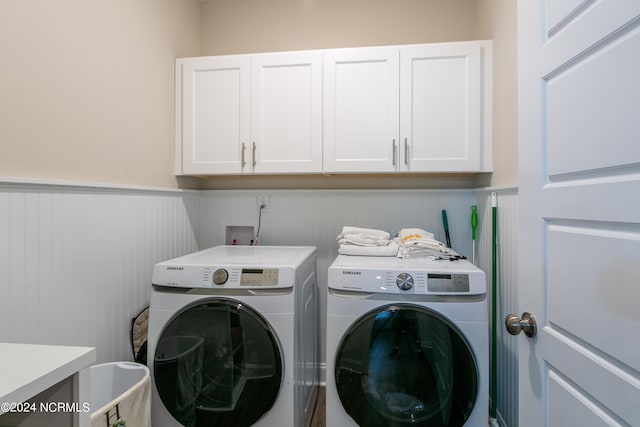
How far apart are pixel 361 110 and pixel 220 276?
4.05ft

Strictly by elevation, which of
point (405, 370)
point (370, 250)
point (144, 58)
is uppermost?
point (144, 58)

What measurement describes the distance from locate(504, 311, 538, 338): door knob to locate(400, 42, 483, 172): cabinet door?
1.13m

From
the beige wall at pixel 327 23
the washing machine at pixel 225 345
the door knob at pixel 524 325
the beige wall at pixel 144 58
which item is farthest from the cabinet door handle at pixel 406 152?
the door knob at pixel 524 325

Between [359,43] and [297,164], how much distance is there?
3.26 ft

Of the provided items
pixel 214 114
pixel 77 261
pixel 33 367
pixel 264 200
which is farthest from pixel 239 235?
pixel 33 367

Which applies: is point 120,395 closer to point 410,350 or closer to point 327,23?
point 410,350

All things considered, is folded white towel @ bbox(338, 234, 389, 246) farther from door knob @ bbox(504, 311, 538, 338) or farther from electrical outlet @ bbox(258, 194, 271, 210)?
door knob @ bbox(504, 311, 538, 338)

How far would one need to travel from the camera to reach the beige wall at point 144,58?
46.6 inches

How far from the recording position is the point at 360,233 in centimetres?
192

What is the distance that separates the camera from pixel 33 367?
612 mm

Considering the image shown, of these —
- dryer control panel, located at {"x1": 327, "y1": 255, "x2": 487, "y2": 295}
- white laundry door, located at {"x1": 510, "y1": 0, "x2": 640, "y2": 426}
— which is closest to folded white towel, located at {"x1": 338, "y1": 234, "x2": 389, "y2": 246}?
dryer control panel, located at {"x1": 327, "y1": 255, "x2": 487, "y2": 295}

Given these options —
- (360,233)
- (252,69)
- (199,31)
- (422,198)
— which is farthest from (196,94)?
(422,198)

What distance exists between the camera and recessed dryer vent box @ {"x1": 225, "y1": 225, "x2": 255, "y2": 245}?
2357mm

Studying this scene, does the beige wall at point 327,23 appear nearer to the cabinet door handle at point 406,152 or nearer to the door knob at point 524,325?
the cabinet door handle at point 406,152
